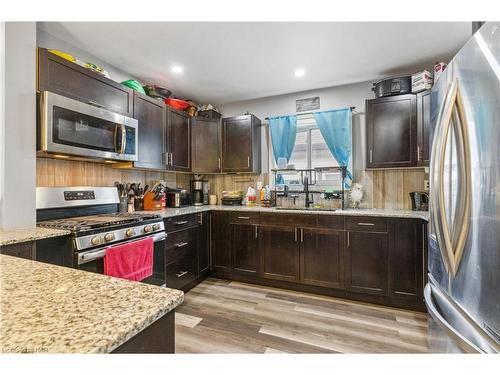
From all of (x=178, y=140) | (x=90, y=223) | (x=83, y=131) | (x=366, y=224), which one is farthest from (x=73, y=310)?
(x=178, y=140)

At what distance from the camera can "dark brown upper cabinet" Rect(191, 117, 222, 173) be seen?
3.34 metres

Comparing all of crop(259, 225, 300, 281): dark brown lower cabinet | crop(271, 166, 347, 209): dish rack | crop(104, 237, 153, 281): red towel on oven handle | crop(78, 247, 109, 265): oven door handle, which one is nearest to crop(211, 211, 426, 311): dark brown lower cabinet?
crop(259, 225, 300, 281): dark brown lower cabinet

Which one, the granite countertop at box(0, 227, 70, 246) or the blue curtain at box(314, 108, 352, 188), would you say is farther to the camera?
the blue curtain at box(314, 108, 352, 188)

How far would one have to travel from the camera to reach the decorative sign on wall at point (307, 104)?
3279 millimetres

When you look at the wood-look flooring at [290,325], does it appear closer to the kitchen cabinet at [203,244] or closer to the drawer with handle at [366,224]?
the kitchen cabinet at [203,244]

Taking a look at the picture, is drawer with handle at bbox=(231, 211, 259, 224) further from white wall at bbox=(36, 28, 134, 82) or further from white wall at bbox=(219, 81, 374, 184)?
white wall at bbox=(36, 28, 134, 82)

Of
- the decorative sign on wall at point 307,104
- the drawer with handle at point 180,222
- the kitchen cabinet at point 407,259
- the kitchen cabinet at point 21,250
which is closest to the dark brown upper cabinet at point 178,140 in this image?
the drawer with handle at point 180,222

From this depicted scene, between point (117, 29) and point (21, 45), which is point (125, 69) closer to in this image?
point (117, 29)

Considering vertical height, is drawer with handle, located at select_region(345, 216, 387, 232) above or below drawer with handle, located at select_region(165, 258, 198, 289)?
above

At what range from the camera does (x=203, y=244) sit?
9.88 feet

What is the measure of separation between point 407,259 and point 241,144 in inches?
93.1

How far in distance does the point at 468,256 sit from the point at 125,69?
10.6 feet

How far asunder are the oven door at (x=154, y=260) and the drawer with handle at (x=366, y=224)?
189 cm

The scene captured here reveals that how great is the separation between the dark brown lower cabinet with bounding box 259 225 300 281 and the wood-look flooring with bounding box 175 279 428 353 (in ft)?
0.70
